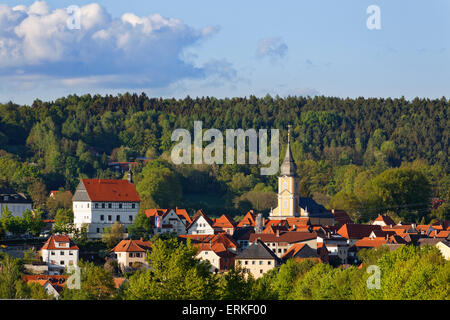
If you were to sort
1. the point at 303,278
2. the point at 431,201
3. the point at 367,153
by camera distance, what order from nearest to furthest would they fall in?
the point at 303,278 < the point at 431,201 < the point at 367,153

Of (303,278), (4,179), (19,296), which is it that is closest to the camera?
(19,296)

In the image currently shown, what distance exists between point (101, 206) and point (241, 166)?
55969 mm

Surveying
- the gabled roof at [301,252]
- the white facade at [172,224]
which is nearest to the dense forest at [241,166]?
the white facade at [172,224]

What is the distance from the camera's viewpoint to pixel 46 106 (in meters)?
155

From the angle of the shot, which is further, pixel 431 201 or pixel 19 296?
pixel 431 201

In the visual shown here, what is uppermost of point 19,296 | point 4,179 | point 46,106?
point 46,106

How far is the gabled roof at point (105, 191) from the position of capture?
80.1m

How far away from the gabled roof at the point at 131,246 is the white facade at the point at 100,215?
519cm

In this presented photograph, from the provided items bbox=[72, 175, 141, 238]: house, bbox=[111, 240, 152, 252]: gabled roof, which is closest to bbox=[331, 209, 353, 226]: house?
bbox=[72, 175, 141, 238]: house
